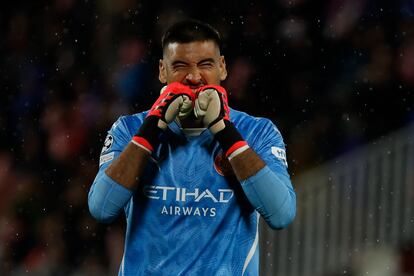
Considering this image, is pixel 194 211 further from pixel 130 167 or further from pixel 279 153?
pixel 279 153

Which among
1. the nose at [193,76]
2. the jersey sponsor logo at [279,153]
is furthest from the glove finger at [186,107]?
the jersey sponsor logo at [279,153]

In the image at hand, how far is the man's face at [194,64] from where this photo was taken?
9.87 ft

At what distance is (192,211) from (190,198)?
5 cm

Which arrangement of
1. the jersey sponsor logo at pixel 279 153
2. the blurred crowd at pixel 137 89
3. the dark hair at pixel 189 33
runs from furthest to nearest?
the blurred crowd at pixel 137 89, the dark hair at pixel 189 33, the jersey sponsor logo at pixel 279 153

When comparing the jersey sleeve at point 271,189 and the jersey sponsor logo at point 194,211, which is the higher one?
the jersey sleeve at point 271,189

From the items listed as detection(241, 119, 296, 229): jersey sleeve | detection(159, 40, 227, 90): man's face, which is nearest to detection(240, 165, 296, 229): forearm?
detection(241, 119, 296, 229): jersey sleeve

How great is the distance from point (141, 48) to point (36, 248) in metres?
2.08

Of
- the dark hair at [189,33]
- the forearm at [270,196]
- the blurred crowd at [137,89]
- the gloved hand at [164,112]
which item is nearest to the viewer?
the forearm at [270,196]

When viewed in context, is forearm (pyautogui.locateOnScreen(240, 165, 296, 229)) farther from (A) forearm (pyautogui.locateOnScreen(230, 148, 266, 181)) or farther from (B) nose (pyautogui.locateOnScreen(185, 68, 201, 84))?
(B) nose (pyautogui.locateOnScreen(185, 68, 201, 84))

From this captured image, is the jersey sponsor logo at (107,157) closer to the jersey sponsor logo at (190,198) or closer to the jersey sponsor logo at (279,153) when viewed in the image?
the jersey sponsor logo at (190,198)

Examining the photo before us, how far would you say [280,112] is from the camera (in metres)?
6.89

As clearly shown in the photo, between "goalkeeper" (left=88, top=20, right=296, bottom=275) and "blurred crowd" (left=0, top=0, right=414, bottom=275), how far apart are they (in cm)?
353

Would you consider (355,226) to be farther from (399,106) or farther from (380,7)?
(380,7)

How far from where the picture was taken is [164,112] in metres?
2.91
